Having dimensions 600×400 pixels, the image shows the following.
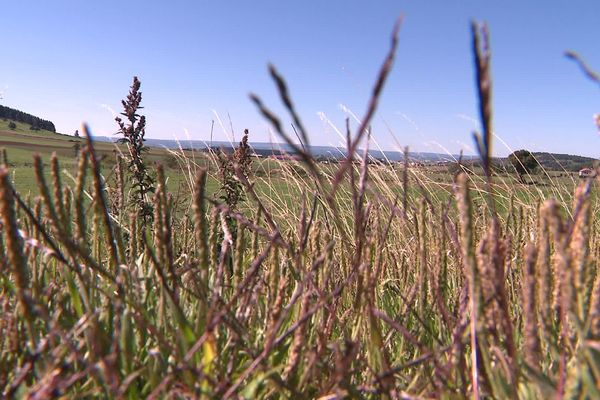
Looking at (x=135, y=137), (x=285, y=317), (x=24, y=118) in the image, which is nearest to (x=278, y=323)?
(x=285, y=317)

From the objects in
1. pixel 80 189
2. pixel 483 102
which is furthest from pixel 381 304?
pixel 483 102

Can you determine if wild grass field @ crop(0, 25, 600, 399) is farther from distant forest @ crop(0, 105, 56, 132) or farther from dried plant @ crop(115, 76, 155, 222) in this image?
distant forest @ crop(0, 105, 56, 132)

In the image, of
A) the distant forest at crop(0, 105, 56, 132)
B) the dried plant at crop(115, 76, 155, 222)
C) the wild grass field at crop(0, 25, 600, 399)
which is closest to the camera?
the wild grass field at crop(0, 25, 600, 399)

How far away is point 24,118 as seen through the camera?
85.5 meters

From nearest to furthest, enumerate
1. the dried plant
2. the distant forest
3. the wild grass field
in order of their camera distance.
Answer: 1. the wild grass field
2. the dried plant
3. the distant forest

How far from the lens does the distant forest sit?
82.4 m

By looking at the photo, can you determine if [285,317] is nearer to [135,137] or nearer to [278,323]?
[278,323]

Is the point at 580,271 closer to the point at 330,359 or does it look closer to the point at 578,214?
the point at 578,214

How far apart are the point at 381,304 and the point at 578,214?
124 centimetres

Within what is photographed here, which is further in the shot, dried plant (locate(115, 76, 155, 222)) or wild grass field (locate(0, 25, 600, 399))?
dried plant (locate(115, 76, 155, 222))

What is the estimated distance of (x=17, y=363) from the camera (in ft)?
2.86

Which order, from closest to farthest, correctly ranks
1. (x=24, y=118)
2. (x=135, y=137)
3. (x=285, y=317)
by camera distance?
(x=285, y=317) → (x=135, y=137) → (x=24, y=118)

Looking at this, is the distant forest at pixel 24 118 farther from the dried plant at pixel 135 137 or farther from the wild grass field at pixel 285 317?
the wild grass field at pixel 285 317

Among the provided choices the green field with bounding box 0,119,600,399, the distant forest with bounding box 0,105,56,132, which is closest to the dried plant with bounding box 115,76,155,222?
the green field with bounding box 0,119,600,399
